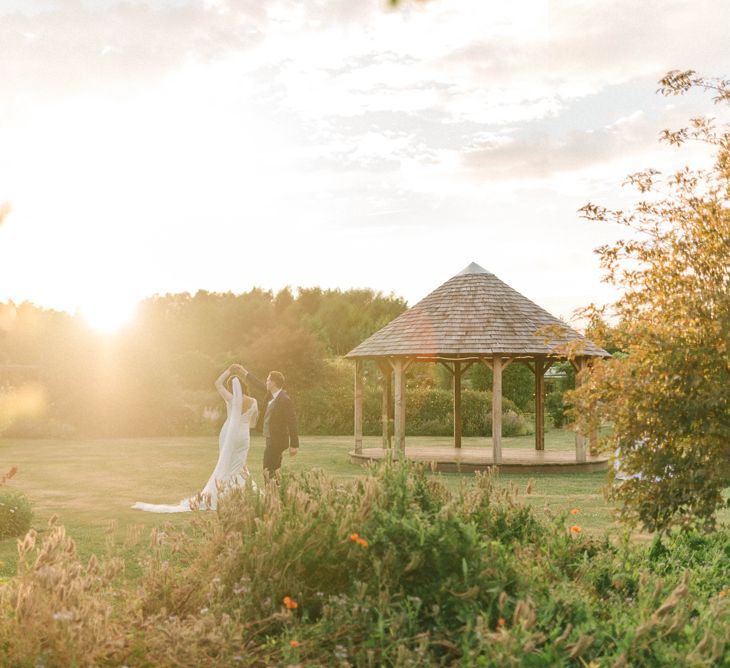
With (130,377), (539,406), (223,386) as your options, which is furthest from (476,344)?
(130,377)

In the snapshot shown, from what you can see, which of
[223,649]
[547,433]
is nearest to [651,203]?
[223,649]

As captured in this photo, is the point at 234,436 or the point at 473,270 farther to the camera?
the point at 473,270

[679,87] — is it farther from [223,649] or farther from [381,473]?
[223,649]

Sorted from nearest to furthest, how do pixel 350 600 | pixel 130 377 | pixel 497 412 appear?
1. pixel 350 600
2. pixel 497 412
3. pixel 130 377

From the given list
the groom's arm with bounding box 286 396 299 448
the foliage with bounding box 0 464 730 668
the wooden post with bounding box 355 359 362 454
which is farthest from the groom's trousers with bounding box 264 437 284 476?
the wooden post with bounding box 355 359 362 454

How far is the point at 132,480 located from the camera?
52.5 feet

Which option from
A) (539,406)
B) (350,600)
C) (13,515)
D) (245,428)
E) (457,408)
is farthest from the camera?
(457,408)

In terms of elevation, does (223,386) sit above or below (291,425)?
A: above

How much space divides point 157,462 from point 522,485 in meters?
8.76

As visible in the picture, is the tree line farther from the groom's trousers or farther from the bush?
the groom's trousers

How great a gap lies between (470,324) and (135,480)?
7.83 m

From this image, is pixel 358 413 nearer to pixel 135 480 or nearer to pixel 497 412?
pixel 497 412

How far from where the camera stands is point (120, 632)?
167 inches

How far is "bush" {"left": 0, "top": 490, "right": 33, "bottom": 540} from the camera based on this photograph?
9.90m
